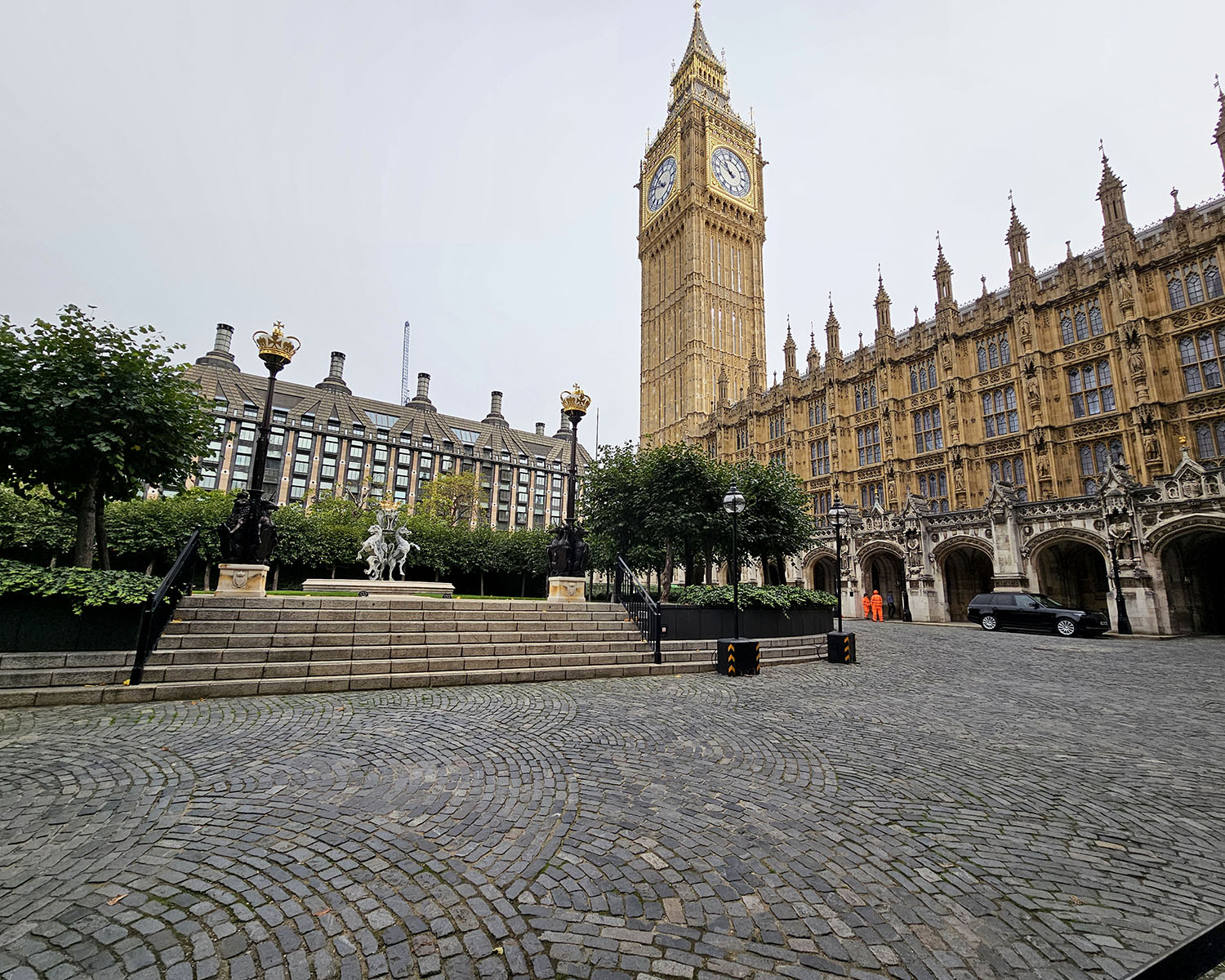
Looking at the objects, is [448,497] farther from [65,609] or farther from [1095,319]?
[1095,319]

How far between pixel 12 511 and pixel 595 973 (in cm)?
3229

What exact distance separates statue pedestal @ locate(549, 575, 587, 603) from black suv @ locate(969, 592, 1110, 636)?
17.9 m

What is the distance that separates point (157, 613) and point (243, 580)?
117 inches

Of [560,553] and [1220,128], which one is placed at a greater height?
[1220,128]

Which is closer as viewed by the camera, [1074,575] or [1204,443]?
[1204,443]

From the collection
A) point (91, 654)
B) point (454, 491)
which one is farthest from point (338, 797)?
point (454, 491)

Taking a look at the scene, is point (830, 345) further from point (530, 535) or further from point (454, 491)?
point (454, 491)

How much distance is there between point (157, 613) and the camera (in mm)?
8023

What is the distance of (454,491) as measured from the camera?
49.7m

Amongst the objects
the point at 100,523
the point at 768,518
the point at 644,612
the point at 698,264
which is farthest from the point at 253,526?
the point at 698,264

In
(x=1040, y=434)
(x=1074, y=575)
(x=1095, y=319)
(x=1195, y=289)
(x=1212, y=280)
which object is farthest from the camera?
(x=1040, y=434)

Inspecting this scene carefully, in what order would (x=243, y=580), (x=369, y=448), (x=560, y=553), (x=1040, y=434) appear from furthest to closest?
(x=369, y=448)
(x=1040, y=434)
(x=560, y=553)
(x=243, y=580)

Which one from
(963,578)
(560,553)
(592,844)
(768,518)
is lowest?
(592,844)

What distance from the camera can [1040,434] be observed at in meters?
28.0
